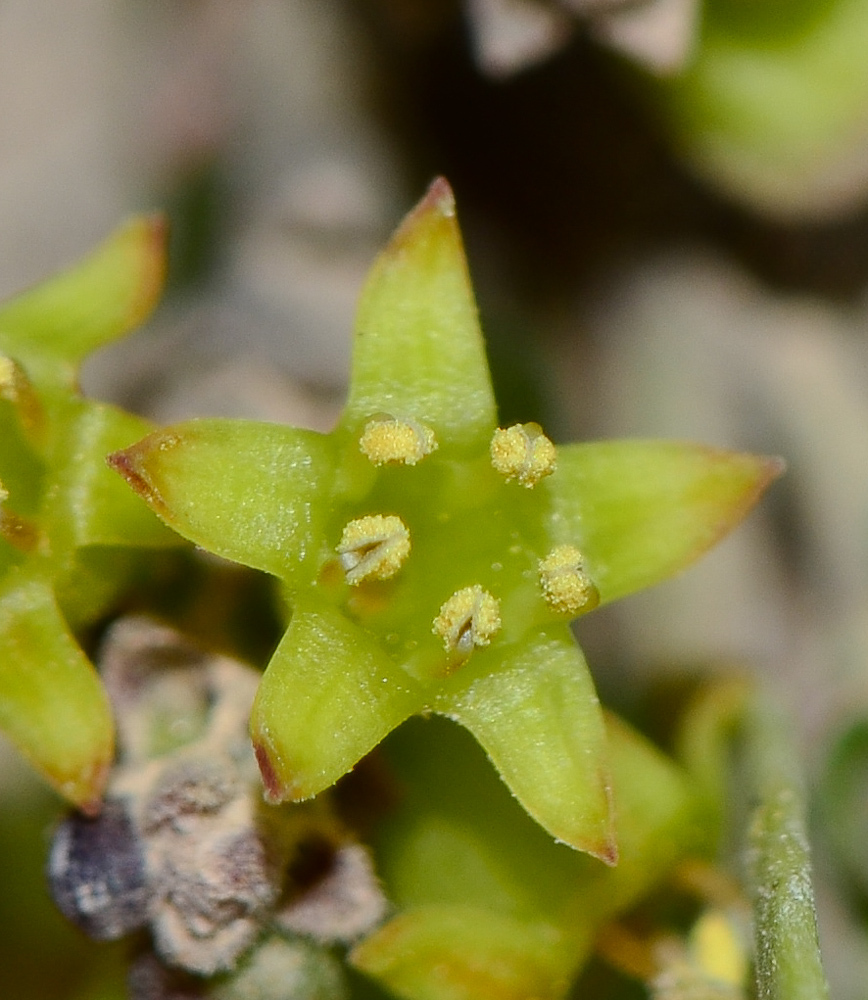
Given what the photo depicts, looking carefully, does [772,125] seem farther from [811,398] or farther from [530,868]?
[530,868]

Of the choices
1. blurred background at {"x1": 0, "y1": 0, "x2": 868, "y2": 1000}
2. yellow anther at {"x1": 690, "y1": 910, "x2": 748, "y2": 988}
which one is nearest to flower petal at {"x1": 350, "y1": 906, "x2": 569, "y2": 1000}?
yellow anther at {"x1": 690, "y1": 910, "x2": 748, "y2": 988}

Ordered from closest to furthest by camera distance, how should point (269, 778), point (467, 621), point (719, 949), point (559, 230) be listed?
point (269, 778)
point (467, 621)
point (719, 949)
point (559, 230)

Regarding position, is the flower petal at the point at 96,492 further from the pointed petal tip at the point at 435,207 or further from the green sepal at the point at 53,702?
the pointed petal tip at the point at 435,207

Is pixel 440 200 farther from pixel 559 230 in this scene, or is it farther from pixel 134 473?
pixel 559 230

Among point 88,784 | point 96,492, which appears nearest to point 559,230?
point 96,492

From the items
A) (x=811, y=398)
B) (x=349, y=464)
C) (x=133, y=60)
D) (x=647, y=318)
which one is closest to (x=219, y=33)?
(x=133, y=60)

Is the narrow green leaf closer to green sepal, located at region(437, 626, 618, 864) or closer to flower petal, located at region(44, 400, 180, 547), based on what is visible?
green sepal, located at region(437, 626, 618, 864)
